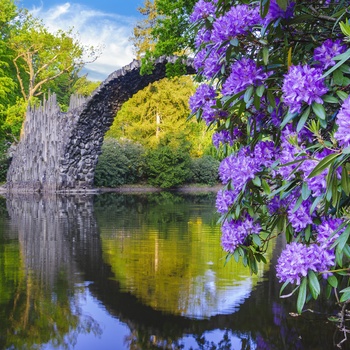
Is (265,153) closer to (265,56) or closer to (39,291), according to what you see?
(265,56)

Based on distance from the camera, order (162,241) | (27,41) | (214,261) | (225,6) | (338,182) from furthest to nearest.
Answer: (27,41)
(162,241)
(214,261)
(225,6)
(338,182)

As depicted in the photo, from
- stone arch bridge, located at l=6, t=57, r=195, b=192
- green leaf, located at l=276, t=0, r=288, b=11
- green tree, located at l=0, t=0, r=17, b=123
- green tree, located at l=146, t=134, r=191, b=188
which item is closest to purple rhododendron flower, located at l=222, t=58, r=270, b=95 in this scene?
green leaf, located at l=276, t=0, r=288, b=11

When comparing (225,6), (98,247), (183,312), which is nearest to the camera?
(225,6)

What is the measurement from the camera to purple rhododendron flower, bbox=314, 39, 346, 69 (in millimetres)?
2137

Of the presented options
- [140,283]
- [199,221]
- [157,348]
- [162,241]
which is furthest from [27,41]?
[157,348]

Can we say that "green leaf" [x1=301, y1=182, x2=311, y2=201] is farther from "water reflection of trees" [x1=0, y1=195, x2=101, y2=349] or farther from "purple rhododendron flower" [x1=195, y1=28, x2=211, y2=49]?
"water reflection of trees" [x1=0, y1=195, x2=101, y2=349]

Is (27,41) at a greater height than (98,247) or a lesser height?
greater

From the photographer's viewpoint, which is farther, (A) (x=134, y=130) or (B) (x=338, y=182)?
(A) (x=134, y=130)

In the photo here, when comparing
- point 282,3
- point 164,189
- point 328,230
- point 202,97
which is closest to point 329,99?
point 282,3

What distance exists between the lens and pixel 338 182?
1820mm

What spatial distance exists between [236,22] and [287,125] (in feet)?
1.51

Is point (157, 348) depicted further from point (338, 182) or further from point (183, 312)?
point (338, 182)

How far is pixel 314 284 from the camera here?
78.3 inches

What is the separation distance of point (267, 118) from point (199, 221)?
1082 centimetres
